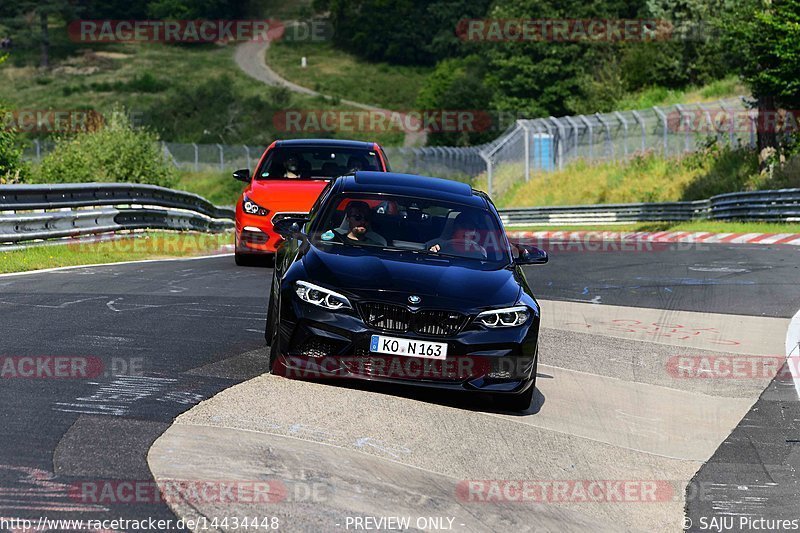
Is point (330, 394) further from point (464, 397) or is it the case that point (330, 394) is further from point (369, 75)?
point (369, 75)

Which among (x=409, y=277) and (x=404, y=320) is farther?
(x=409, y=277)

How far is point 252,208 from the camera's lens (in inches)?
688

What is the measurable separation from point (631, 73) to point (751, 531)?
63.5 meters

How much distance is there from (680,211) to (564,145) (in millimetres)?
15833

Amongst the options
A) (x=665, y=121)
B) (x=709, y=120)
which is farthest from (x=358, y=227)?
(x=665, y=121)

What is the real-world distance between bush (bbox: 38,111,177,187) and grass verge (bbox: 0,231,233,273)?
5.55m

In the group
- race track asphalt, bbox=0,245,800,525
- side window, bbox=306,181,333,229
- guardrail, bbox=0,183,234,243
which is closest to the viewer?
race track asphalt, bbox=0,245,800,525

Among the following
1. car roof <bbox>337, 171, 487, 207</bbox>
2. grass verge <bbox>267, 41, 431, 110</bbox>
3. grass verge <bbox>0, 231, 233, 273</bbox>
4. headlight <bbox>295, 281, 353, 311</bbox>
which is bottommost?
grass verge <bbox>267, 41, 431, 110</bbox>

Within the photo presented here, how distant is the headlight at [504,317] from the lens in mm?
8383

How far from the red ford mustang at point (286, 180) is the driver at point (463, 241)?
7431 millimetres

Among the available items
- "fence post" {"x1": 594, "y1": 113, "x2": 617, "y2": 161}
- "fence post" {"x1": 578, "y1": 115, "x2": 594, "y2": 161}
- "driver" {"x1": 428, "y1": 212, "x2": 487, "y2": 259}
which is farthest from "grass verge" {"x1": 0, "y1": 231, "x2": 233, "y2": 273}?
"fence post" {"x1": 578, "y1": 115, "x2": 594, "y2": 161}

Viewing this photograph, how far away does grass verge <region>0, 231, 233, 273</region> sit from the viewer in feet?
57.3

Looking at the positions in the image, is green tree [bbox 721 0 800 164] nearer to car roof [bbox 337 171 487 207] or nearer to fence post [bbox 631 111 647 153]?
fence post [bbox 631 111 647 153]

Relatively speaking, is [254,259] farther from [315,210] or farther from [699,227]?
[699,227]
